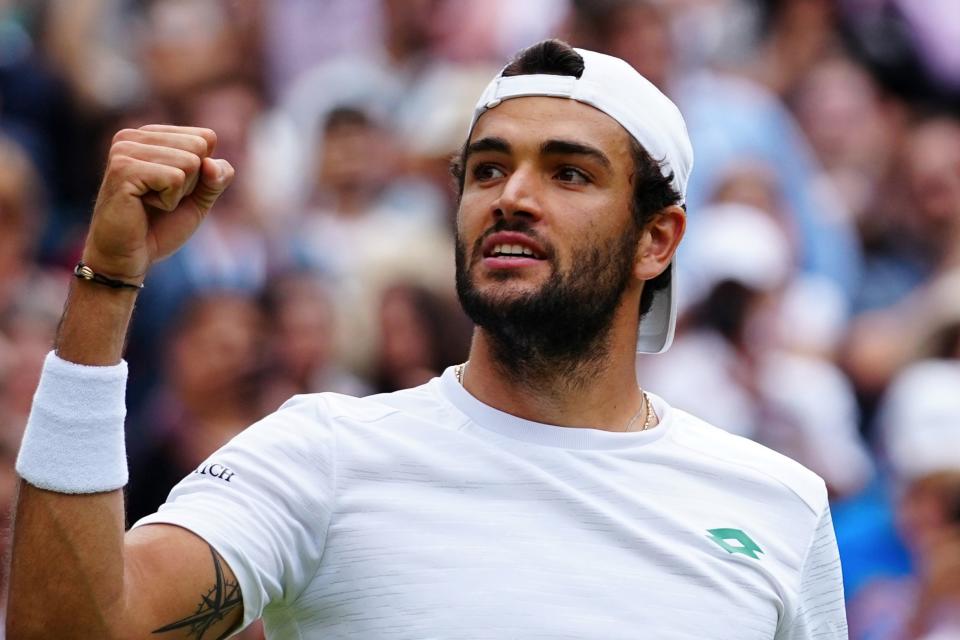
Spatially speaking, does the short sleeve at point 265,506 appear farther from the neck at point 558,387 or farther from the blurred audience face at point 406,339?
the blurred audience face at point 406,339

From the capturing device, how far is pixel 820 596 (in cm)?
313

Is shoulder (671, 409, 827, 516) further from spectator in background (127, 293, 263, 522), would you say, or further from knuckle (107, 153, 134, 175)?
spectator in background (127, 293, 263, 522)

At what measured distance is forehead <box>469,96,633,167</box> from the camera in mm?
3137

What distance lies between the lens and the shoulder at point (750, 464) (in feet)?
10.3

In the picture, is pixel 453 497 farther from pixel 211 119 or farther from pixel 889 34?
pixel 889 34

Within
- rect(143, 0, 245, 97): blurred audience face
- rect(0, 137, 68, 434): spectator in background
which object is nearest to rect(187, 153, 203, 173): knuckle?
rect(0, 137, 68, 434): spectator in background

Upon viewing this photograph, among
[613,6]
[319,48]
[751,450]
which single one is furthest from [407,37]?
[751,450]

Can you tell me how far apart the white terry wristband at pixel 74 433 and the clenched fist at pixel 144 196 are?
0.54 ft

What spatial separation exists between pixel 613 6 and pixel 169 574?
518 centimetres

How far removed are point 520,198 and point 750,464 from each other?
72 cm

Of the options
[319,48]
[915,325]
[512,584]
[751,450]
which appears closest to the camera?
[512,584]

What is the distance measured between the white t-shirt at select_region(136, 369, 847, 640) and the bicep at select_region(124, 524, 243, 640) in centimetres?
3

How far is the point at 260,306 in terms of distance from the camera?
6.73 meters

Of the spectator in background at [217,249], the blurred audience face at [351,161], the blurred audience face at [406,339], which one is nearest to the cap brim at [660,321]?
the blurred audience face at [406,339]
